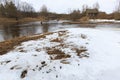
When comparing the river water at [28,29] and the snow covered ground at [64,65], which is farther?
the river water at [28,29]

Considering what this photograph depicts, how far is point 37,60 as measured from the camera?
5.73 metres

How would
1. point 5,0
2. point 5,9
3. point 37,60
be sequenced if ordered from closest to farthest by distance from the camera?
point 37,60
point 5,9
point 5,0

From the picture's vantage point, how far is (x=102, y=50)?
6.73 metres

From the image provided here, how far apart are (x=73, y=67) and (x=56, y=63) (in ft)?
2.32

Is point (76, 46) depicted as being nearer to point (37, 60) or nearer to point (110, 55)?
point (110, 55)

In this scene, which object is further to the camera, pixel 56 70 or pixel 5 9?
pixel 5 9

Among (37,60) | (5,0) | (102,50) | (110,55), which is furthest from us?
(5,0)

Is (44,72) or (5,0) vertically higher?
(5,0)

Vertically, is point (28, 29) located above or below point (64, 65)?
above

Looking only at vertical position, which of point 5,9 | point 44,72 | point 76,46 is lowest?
point 44,72

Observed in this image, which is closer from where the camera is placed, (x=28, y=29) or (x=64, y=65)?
(x=64, y=65)

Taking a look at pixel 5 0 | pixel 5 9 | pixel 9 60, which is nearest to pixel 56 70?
→ pixel 9 60

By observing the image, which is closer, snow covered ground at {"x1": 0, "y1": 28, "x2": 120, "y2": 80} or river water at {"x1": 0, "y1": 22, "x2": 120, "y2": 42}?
snow covered ground at {"x1": 0, "y1": 28, "x2": 120, "y2": 80}

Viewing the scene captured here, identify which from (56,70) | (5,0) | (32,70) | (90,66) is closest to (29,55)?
(32,70)
